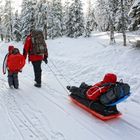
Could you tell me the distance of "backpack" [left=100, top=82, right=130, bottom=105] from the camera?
5.82m

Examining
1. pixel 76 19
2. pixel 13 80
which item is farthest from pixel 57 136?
pixel 76 19

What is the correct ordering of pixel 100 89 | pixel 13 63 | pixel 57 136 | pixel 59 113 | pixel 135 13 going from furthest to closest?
pixel 135 13 < pixel 13 63 < pixel 59 113 < pixel 100 89 < pixel 57 136

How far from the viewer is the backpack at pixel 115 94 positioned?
Answer: 19.1 feet

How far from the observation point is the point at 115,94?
5812 mm

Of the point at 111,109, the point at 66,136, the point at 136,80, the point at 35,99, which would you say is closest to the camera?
the point at 66,136

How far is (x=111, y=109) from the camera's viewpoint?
6070mm

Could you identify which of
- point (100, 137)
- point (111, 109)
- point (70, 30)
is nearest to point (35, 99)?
point (111, 109)

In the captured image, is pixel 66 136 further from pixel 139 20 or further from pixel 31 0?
pixel 31 0

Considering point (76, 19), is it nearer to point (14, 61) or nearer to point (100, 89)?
point (14, 61)

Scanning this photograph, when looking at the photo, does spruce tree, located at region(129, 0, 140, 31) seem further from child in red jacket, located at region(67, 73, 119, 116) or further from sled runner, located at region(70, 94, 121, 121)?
sled runner, located at region(70, 94, 121, 121)

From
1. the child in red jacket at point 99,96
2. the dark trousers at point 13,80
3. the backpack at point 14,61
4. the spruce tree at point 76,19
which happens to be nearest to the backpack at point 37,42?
the backpack at point 14,61

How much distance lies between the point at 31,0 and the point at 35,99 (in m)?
39.0

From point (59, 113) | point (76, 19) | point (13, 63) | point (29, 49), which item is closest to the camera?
point (59, 113)

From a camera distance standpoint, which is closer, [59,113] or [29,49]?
[59,113]
